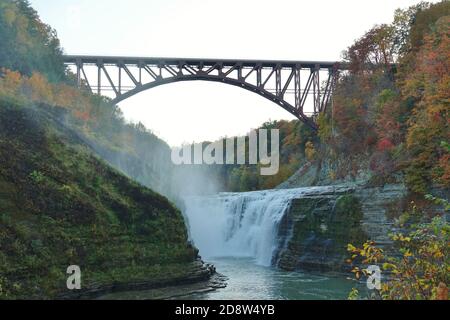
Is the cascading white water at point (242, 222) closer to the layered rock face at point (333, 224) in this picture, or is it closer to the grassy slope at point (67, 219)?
the layered rock face at point (333, 224)

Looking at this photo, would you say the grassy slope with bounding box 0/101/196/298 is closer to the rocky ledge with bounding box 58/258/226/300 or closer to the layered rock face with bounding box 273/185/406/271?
the rocky ledge with bounding box 58/258/226/300

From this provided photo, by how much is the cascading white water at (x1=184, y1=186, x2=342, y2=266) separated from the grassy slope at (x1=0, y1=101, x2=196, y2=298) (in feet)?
28.3

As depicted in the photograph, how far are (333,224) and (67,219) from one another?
38.2 ft

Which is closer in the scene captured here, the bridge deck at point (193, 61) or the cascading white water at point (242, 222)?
the cascading white water at point (242, 222)

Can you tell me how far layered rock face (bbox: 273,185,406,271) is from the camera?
1953cm

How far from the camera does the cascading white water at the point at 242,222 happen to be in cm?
2480

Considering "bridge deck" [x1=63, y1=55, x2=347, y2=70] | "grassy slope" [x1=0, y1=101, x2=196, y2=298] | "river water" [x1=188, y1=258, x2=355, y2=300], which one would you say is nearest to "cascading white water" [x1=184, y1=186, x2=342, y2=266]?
"river water" [x1=188, y1=258, x2=355, y2=300]

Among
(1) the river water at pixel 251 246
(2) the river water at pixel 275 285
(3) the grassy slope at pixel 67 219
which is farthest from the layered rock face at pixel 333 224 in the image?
(3) the grassy slope at pixel 67 219

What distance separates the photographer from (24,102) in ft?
60.4

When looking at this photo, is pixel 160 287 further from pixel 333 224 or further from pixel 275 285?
pixel 333 224

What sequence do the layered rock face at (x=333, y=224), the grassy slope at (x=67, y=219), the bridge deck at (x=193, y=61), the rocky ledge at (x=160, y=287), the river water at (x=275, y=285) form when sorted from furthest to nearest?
the bridge deck at (x=193, y=61) → the layered rock face at (x=333, y=224) → the river water at (x=275, y=285) → the rocky ledge at (x=160, y=287) → the grassy slope at (x=67, y=219)

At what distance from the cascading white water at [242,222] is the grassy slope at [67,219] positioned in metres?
8.63
